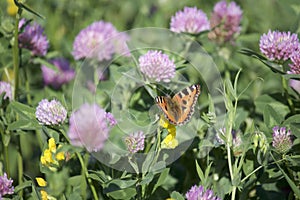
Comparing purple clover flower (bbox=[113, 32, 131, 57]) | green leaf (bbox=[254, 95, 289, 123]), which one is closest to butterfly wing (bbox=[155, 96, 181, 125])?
green leaf (bbox=[254, 95, 289, 123])

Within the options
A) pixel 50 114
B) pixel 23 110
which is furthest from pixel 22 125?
pixel 50 114

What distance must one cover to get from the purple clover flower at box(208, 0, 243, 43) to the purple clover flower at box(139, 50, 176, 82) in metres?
0.54

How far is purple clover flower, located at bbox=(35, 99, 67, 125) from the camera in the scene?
1367 mm

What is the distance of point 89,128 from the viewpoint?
1366 millimetres

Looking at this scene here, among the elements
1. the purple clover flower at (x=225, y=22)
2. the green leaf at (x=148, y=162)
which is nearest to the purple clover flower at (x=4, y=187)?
the green leaf at (x=148, y=162)

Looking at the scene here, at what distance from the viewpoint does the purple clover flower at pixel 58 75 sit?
202 cm

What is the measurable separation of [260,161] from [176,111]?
23 centimetres

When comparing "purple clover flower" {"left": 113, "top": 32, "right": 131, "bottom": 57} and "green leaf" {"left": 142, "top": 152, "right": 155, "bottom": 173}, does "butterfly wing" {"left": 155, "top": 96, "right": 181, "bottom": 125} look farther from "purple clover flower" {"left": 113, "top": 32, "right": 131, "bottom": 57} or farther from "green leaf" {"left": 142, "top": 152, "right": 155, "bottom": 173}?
"purple clover flower" {"left": 113, "top": 32, "right": 131, "bottom": 57}

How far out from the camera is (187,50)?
6.17 ft

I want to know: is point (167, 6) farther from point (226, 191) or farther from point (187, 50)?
point (226, 191)

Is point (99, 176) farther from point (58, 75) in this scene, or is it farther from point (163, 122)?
point (58, 75)

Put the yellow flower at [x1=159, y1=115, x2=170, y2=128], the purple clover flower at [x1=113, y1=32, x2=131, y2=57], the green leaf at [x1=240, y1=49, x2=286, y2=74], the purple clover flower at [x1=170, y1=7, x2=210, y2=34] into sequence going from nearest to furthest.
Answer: the yellow flower at [x1=159, y1=115, x2=170, y2=128]
the green leaf at [x1=240, y1=49, x2=286, y2=74]
the purple clover flower at [x1=170, y1=7, x2=210, y2=34]
the purple clover flower at [x1=113, y1=32, x2=131, y2=57]

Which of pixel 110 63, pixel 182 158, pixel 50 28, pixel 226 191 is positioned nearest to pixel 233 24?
pixel 110 63

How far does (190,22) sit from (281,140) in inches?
24.7
